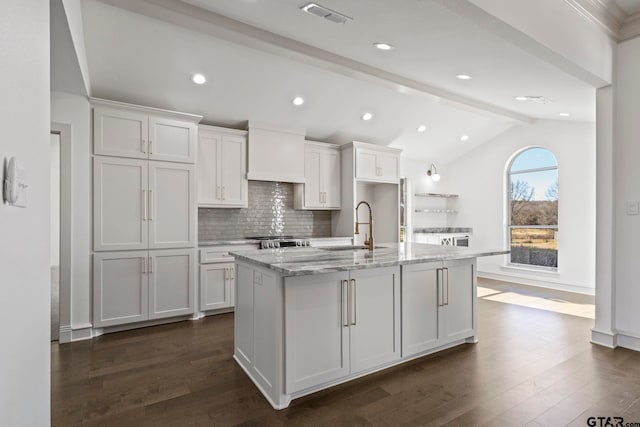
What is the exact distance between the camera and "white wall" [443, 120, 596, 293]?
5520 millimetres

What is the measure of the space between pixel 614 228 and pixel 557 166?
3.04 meters

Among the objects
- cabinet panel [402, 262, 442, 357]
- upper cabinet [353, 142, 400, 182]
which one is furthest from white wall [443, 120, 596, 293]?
cabinet panel [402, 262, 442, 357]

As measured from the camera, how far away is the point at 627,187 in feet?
10.6

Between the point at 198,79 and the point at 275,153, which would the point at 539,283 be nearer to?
the point at 275,153

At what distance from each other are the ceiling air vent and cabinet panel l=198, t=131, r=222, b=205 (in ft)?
7.53

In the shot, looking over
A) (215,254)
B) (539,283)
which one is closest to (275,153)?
(215,254)

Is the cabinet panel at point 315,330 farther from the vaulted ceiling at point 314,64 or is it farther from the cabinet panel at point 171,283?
the cabinet panel at point 171,283

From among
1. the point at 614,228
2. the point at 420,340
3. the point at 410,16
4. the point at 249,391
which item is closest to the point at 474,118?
Answer: the point at 614,228

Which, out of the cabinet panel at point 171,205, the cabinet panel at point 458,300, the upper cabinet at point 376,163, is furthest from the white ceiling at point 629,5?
the cabinet panel at point 171,205

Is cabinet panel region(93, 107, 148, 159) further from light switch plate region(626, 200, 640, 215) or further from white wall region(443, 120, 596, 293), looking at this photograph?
white wall region(443, 120, 596, 293)

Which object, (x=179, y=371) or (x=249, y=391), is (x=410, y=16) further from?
(x=179, y=371)

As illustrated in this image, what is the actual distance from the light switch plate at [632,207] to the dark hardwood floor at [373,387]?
1.24 meters

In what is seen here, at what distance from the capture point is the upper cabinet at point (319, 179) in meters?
5.35

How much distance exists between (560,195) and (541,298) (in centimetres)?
185
